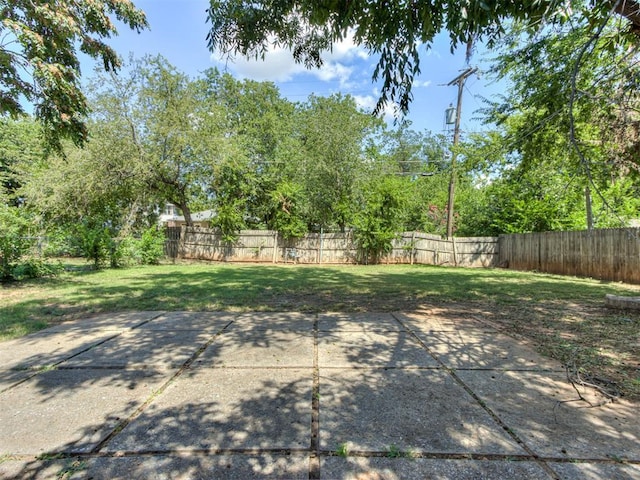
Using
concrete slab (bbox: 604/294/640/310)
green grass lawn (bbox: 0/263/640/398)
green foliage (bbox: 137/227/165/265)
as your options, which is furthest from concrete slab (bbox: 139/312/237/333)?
green foliage (bbox: 137/227/165/265)

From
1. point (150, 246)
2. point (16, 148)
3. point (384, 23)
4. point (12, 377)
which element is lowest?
point (12, 377)

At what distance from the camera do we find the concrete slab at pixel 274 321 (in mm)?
4035

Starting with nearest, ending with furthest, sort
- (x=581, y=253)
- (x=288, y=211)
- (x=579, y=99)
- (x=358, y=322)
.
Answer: (x=358, y=322)
(x=579, y=99)
(x=581, y=253)
(x=288, y=211)

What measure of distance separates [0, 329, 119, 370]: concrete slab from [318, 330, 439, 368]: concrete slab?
Result: 7.56 ft

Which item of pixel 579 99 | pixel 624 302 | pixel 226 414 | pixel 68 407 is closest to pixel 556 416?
pixel 226 414

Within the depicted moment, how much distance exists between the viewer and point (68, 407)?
218cm

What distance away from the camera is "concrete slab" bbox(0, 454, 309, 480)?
Result: 61.3 inches

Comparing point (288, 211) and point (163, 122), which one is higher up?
point (163, 122)

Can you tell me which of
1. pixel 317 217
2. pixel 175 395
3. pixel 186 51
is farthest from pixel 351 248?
pixel 175 395

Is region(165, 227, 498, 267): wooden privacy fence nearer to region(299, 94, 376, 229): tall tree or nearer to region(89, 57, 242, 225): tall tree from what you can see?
region(299, 94, 376, 229): tall tree

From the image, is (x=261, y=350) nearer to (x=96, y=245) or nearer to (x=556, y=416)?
(x=556, y=416)

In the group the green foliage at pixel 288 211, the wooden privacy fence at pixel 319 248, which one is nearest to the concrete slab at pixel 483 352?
the wooden privacy fence at pixel 319 248

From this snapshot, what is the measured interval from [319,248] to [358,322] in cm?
1111

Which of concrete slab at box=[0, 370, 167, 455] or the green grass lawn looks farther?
the green grass lawn
